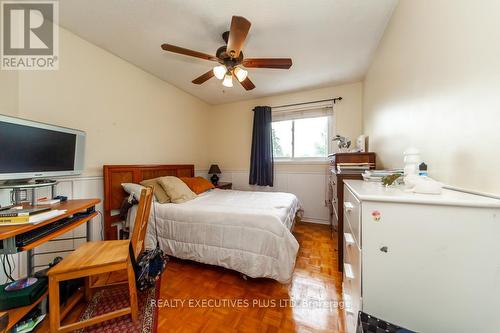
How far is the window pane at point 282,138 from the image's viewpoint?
359cm

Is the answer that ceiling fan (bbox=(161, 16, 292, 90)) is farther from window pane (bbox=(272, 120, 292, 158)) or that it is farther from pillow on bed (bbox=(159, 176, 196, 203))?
window pane (bbox=(272, 120, 292, 158))

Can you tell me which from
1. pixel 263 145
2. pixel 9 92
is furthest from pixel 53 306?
pixel 263 145

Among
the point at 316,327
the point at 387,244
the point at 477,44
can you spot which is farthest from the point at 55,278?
the point at 477,44

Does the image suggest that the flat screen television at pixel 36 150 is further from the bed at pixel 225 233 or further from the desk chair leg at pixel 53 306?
the desk chair leg at pixel 53 306

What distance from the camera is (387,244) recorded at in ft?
2.36

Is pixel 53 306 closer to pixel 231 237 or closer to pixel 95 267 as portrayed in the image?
pixel 95 267

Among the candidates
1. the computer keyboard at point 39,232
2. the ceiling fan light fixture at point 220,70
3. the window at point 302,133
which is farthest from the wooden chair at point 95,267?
the window at point 302,133

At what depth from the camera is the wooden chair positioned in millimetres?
1071

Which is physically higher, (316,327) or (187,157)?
(187,157)

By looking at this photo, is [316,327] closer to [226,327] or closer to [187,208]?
[226,327]

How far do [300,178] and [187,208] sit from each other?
Answer: 2.27 meters

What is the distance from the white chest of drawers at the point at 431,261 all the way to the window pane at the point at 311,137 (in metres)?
2.76

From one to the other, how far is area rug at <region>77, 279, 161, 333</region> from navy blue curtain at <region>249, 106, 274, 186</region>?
7.79ft

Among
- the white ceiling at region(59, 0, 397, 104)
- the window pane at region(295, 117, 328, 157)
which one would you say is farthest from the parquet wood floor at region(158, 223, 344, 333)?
the white ceiling at region(59, 0, 397, 104)
